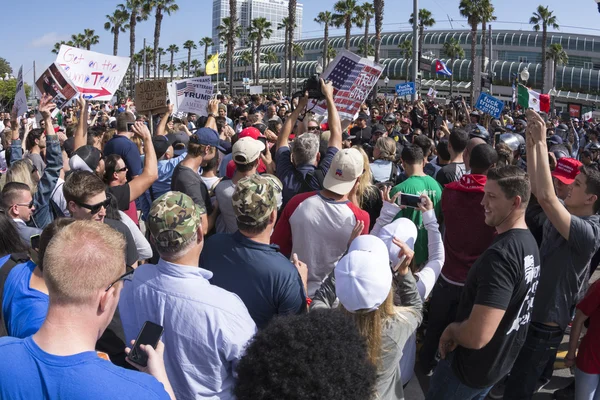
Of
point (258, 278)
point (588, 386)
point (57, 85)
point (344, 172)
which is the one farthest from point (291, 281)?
point (57, 85)

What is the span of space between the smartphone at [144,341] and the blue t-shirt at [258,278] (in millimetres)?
774

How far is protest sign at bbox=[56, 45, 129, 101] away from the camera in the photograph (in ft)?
30.6

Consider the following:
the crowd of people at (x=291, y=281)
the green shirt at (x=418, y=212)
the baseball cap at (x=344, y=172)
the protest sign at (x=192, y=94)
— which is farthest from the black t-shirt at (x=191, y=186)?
the protest sign at (x=192, y=94)

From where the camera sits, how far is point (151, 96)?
26.0 ft

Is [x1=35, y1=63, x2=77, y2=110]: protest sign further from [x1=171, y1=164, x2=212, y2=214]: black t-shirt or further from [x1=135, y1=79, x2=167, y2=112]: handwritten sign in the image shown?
[x1=171, y1=164, x2=212, y2=214]: black t-shirt

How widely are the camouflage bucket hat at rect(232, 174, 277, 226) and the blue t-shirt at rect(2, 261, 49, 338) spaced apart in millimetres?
1029

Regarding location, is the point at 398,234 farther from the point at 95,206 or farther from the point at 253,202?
the point at 95,206

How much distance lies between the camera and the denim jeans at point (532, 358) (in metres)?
3.87

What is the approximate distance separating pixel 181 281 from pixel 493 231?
112 inches

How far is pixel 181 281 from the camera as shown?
7.88ft

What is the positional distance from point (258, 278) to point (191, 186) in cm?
235

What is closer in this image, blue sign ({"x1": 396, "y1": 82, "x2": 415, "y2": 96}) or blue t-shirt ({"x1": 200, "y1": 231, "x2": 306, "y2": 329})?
blue t-shirt ({"x1": 200, "y1": 231, "x2": 306, "y2": 329})

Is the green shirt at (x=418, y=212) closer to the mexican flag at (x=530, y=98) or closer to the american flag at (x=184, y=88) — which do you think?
the american flag at (x=184, y=88)

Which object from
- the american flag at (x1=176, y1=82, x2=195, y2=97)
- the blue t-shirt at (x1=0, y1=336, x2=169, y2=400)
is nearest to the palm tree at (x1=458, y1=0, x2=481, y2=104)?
the american flag at (x1=176, y1=82, x2=195, y2=97)
